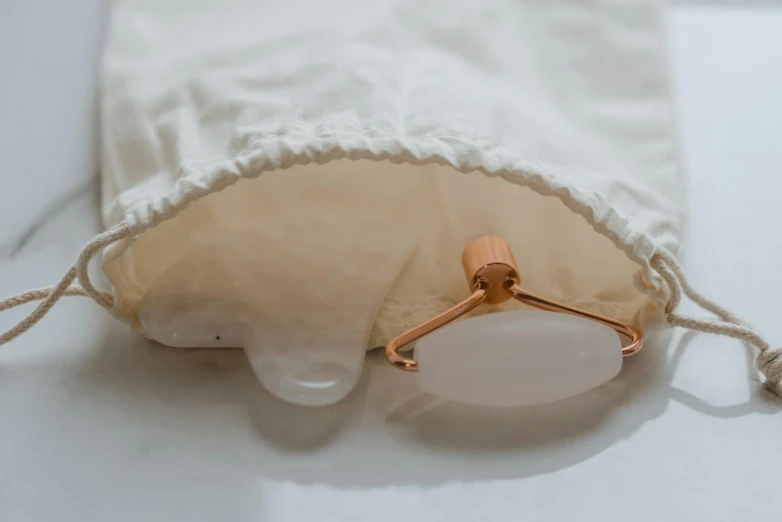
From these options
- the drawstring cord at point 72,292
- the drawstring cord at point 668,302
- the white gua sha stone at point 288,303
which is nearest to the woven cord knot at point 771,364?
the drawstring cord at point 668,302

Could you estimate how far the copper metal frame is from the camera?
0.44 m

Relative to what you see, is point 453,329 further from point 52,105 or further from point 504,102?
point 52,105

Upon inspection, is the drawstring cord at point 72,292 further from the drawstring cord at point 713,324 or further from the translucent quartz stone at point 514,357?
the drawstring cord at point 713,324

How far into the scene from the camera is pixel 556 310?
0.46 m

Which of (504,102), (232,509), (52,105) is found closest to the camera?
(232,509)

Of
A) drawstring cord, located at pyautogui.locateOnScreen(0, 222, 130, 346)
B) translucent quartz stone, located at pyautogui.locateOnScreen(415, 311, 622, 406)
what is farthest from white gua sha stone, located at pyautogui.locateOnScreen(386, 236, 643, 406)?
drawstring cord, located at pyautogui.locateOnScreen(0, 222, 130, 346)

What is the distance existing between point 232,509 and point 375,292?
0.52 feet

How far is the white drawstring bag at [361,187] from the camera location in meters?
0.43

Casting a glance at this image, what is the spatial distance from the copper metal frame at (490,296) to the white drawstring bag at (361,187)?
0.03 m

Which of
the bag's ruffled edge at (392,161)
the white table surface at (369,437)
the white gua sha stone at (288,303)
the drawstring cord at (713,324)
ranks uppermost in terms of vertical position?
the bag's ruffled edge at (392,161)

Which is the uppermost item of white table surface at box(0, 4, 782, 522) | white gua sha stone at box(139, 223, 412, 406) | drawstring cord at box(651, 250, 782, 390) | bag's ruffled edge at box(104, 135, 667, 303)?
bag's ruffled edge at box(104, 135, 667, 303)

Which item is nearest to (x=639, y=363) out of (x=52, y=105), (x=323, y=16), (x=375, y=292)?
(x=375, y=292)

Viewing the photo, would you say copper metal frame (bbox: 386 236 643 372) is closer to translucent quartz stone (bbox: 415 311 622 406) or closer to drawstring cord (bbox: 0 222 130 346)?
translucent quartz stone (bbox: 415 311 622 406)

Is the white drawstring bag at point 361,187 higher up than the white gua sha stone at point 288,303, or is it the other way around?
the white drawstring bag at point 361,187
